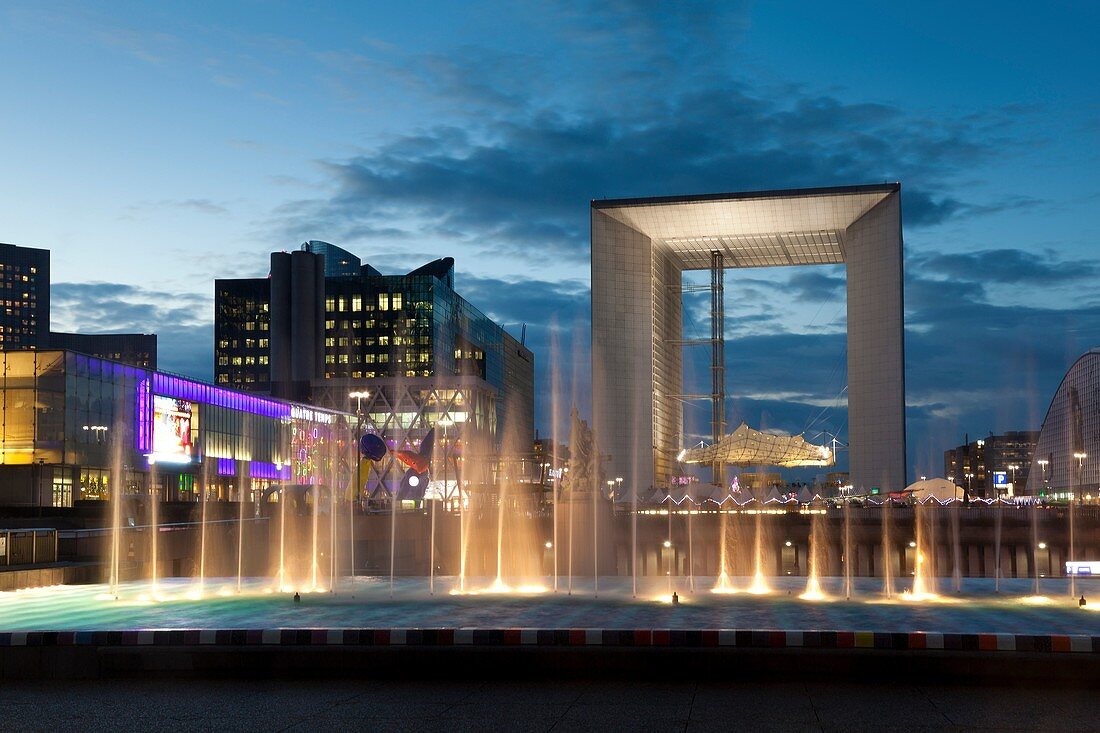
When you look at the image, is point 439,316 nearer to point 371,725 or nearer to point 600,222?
point 600,222

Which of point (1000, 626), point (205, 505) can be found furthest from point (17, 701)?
point (205, 505)

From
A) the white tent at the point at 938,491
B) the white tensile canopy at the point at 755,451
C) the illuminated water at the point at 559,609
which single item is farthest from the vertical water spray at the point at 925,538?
the white tensile canopy at the point at 755,451

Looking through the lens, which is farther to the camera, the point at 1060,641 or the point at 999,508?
the point at 999,508

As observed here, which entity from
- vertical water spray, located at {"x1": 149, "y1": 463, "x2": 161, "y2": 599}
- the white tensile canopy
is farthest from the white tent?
vertical water spray, located at {"x1": 149, "y1": 463, "x2": 161, "y2": 599}

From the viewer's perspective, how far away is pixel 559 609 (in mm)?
18875

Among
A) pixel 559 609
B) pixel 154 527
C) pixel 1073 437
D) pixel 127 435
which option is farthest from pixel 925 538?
pixel 1073 437

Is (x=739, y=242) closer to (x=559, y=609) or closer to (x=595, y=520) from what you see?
(x=595, y=520)

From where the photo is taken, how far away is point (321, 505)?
79.2 m

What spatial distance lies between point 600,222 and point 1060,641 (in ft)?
303

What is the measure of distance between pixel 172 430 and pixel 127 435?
6008 mm

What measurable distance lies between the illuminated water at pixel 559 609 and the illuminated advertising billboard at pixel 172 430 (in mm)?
55692

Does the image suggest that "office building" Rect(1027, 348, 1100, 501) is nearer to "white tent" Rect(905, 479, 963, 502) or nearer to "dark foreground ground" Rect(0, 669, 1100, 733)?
"white tent" Rect(905, 479, 963, 502)

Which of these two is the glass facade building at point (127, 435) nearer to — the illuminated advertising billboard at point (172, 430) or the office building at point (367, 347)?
the illuminated advertising billboard at point (172, 430)

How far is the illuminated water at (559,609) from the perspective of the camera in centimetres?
1631
